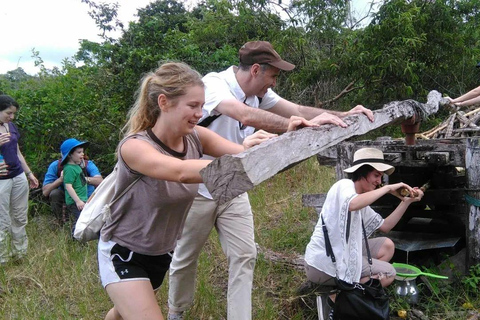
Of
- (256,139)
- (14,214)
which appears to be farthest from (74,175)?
(256,139)

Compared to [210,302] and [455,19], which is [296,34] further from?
[210,302]

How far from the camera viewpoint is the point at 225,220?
336 centimetres

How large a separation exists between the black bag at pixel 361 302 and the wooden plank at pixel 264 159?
3.76 feet

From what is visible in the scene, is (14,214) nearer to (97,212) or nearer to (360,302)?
(97,212)

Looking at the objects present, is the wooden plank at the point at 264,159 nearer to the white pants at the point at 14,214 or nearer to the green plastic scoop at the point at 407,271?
the green plastic scoop at the point at 407,271

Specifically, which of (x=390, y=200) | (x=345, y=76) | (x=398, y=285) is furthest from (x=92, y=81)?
(x=398, y=285)

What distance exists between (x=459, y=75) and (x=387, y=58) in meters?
2.73

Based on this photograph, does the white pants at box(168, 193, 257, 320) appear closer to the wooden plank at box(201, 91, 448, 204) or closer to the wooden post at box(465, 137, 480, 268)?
the wooden plank at box(201, 91, 448, 204)

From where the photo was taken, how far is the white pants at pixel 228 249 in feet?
10.8

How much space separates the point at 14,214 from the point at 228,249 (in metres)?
3.72

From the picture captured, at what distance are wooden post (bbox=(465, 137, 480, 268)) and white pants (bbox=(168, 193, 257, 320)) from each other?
213 cm

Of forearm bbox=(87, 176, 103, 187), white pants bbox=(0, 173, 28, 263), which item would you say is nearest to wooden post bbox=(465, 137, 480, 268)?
forearm bbox=(87, 176, 103, 187)

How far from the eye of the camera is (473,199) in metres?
4.28

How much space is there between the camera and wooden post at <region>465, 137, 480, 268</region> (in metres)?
4.13
